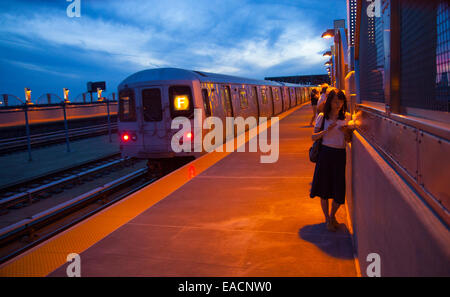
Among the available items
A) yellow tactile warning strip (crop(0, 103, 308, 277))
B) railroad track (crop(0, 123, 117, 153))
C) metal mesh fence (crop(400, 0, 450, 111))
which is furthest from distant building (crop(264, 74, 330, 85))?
metal mesh fence (crop(400, 0, 450, 111))

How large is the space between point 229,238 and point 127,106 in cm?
776

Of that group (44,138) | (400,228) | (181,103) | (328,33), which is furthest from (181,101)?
(44,138)

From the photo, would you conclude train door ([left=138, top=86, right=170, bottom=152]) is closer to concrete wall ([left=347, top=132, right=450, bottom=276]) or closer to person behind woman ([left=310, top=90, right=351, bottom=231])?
person behind woman ([left=310, top=90, right=351, bottom=231])

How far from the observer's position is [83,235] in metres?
4.43

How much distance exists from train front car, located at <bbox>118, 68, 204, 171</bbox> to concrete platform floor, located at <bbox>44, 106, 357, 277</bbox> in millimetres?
→ 4342

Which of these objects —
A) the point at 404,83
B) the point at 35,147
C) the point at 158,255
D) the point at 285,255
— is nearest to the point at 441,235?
the point at 404,83

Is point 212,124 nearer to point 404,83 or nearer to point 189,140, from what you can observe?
point 189,140

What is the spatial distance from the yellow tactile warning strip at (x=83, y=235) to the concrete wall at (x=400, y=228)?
2.78 meters

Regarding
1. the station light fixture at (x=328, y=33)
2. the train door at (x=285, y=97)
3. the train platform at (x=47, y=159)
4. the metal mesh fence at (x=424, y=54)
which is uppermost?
the station light fixture at (x=328, y=33)

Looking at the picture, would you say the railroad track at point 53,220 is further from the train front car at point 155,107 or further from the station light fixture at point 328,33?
the station light fixture at point 328,33

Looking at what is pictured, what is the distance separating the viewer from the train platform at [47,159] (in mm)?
12125

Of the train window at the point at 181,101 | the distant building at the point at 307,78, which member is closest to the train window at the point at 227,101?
the train window at the point at 181,101

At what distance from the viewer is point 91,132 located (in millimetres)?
24562
